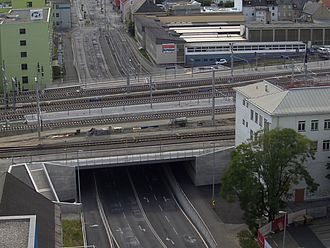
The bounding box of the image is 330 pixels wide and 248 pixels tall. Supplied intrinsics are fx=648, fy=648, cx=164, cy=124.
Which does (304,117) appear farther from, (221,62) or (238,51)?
(238,51)

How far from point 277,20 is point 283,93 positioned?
49269mm

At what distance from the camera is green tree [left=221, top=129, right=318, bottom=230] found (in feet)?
75.6

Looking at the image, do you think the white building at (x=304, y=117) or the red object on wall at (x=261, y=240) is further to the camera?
the white building at (x=304, y=117)

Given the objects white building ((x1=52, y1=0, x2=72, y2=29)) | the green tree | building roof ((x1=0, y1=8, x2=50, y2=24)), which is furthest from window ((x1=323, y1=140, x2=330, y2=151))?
white building ((x1=52, y1=0, x2=72, y2=29))

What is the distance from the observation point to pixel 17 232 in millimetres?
15969

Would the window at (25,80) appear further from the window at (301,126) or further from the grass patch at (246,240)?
the grass patch at (246,240)

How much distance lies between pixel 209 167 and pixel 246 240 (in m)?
6.77

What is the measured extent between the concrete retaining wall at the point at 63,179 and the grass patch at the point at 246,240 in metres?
8.11

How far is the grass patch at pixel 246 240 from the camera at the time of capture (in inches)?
923

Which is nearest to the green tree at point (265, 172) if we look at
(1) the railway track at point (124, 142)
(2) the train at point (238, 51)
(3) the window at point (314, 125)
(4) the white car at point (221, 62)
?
(3) the window at point (314, 125)

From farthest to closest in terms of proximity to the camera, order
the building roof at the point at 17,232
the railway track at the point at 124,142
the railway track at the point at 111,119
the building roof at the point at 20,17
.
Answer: the building roof at the point at 20,17 → the railway track at the point at 111,119 → the railway track at the point at 124,142 → the building roof at the point at 17,232

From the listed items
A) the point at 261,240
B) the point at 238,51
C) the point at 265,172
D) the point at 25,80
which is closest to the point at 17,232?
the point at 261,240

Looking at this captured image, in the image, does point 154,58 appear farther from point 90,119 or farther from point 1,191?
point 1,191

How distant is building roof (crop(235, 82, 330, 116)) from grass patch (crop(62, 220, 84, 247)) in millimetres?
8995
